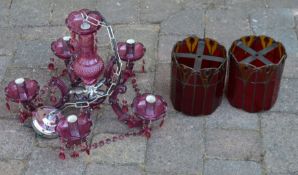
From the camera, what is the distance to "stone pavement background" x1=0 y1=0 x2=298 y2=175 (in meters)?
2.38

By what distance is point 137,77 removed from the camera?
281 cm

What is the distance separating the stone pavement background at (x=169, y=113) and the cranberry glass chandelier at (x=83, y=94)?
8cm

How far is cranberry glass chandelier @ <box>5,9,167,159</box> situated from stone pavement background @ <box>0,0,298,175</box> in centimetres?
8

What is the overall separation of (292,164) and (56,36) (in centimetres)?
152

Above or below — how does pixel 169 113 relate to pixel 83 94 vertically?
below

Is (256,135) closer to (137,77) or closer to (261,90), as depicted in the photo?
(261,90)

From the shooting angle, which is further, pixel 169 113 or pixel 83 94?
pixel 169 113

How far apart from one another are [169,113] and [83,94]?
43 centimetres

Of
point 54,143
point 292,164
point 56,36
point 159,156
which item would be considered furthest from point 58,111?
point 292,164

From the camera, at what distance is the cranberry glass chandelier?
7.33ft

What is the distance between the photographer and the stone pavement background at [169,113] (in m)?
2.38

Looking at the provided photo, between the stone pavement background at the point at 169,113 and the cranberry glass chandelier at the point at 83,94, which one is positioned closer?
the cranberry glass chandelier at the point at 83,94

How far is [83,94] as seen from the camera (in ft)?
8.06

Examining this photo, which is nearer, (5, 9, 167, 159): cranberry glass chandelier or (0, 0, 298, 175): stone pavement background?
(5, 9, 167, 159): cranberry glass chandelier
